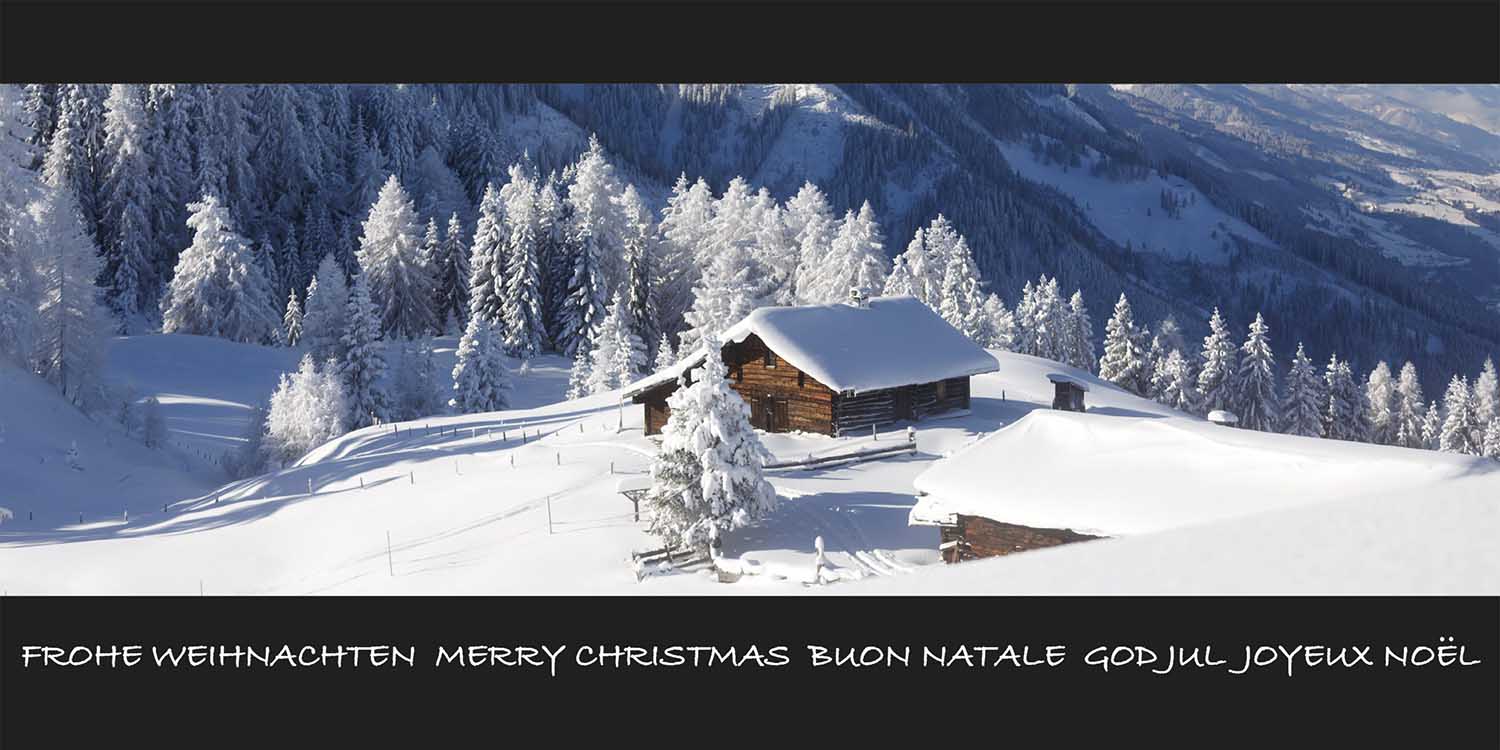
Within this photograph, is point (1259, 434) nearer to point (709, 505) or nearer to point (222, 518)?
point (709, 505)

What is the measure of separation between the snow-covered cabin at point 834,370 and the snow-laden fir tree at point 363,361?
22.7 meters

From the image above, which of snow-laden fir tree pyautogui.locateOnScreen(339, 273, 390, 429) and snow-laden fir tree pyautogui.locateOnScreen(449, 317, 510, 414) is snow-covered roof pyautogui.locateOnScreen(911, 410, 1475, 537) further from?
snow-laden fir tree pyautogui.locateOnScreen(339, 273, 390, 429)

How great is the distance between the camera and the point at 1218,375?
75.3m

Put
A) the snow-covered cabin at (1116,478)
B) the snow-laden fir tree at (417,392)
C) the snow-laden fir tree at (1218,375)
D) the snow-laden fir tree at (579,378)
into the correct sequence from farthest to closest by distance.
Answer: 1. the snow-laden fir tree at (1218,375)
2. the snow-laden fir tree at (579,378)
3. the snow-laden fir tree at (417,392)
4. the snow-covered cabin at (1116,478)

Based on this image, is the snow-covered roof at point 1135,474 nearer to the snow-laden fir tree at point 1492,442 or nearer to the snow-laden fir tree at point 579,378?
the snow-laden fir tree at point 579,378

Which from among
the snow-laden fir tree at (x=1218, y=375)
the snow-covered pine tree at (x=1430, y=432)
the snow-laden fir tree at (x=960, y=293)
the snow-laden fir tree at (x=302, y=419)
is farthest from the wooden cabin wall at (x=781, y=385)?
the snow-covered pine tree at (x=1430, y=432)

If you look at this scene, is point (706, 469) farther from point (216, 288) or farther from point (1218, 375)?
point (1218, 375)

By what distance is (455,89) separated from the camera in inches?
5684

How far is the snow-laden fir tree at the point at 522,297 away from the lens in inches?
2899

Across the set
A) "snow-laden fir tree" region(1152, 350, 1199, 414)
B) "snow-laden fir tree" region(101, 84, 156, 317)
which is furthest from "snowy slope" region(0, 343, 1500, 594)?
"snow-laden fir tree" region(101, 84, 156, 317)

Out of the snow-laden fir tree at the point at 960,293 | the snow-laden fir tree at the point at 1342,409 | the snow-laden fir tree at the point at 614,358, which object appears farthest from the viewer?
the snow-laden fir tree at the point at 1342,409

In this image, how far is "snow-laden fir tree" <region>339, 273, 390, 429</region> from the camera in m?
58.2
